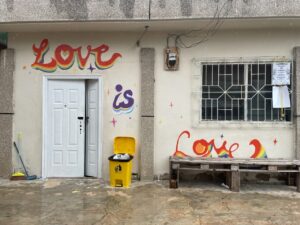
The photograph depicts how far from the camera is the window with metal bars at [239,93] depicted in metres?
7.51

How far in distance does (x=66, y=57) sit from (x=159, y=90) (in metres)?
2.11

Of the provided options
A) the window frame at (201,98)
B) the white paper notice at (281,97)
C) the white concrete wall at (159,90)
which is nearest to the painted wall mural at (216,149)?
the white concrete wall at (159,90)

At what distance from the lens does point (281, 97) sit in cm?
745

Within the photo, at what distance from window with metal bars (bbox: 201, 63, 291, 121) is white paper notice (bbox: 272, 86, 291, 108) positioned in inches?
3.5

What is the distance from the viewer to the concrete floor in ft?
17.4

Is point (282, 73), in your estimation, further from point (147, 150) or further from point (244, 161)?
point (147, 150)

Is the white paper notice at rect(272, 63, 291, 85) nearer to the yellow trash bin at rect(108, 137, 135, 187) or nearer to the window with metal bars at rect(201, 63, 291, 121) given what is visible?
the window with metal bars at rect(201, 63, 291, 121)

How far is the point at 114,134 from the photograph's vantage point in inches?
305

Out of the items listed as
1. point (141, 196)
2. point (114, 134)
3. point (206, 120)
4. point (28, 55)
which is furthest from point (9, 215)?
point (206, 120)

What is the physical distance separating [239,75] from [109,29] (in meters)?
2.86

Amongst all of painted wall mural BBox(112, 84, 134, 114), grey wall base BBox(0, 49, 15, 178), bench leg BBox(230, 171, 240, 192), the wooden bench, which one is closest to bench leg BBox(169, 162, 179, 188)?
the wooden bench

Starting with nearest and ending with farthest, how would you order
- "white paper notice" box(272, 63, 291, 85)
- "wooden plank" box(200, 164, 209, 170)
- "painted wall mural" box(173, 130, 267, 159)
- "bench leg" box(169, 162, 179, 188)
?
"wooden plank" box(200, 164, 209, 170)
"bench leg" box(169, 162, 179, 188)
"white paper notice" box(272, 63, 291, 85)
"painted wall mural" box(173, 130, 267, 159)

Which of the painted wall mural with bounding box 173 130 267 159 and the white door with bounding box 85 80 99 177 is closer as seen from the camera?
the painted wall mural with bounding box 173 130 267 159

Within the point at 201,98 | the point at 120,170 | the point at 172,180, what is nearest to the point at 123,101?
the point at 120,170
